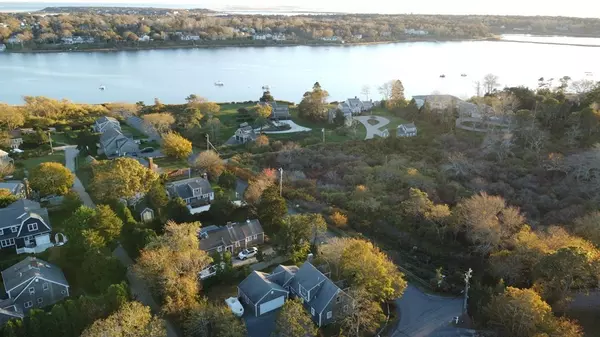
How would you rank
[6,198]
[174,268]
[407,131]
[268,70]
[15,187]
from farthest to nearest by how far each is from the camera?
[268,70]
[407,131]
[15,187]
[6,198]
[174,268]

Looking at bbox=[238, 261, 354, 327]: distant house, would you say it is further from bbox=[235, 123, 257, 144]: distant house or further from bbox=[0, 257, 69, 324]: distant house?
bbox=[235, 123, 257, 144]: distant house

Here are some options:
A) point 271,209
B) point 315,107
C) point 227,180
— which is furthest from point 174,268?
point 315,107

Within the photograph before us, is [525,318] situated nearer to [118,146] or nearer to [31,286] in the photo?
[31,286]

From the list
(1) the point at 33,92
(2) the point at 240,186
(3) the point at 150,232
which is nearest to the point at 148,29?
(1) the point at 33,92

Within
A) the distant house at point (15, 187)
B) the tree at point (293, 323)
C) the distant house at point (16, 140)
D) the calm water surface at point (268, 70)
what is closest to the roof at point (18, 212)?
the distant house at point (15, 187)

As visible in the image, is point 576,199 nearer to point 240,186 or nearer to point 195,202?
point 240,186
